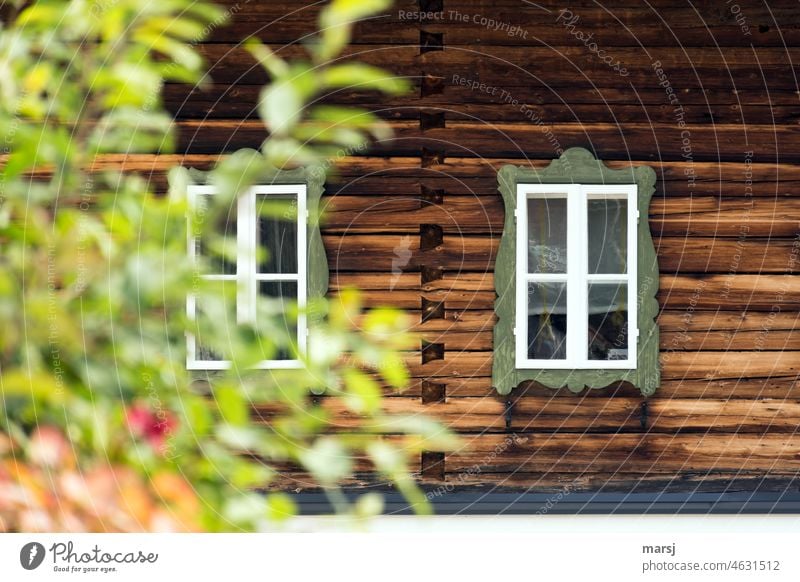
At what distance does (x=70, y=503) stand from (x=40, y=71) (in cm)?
58

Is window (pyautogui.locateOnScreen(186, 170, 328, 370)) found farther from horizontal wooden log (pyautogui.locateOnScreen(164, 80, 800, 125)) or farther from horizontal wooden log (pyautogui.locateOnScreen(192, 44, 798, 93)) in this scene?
horizontal wooden log (pyautogui.locateOnScreen(192, 44, 798, 93))

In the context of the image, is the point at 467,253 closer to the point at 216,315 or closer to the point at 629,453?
the point at 629,453

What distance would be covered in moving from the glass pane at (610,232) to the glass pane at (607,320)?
141mm

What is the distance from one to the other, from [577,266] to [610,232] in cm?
33

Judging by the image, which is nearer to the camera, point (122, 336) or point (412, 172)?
point (122, 336)

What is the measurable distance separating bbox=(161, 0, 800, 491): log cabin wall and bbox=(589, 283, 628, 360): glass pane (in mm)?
229

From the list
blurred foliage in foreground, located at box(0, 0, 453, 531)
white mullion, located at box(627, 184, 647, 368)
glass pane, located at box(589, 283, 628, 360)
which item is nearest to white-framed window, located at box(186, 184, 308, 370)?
glass pane, located at box(589, 283, 628, 360)

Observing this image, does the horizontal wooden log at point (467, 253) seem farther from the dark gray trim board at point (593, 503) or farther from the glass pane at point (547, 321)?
the dark gray trim board at point (593, 503)

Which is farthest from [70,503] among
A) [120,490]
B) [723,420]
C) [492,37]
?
[723,420]

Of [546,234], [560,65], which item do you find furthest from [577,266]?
[560,65]


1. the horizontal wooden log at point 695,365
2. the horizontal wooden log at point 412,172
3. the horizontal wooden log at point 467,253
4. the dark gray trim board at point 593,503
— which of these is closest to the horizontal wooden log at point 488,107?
the horizontal wooden log at point 412,172

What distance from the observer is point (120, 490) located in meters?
1.06

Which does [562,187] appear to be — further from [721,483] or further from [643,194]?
[721,483]

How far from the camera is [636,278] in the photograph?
180 inches
